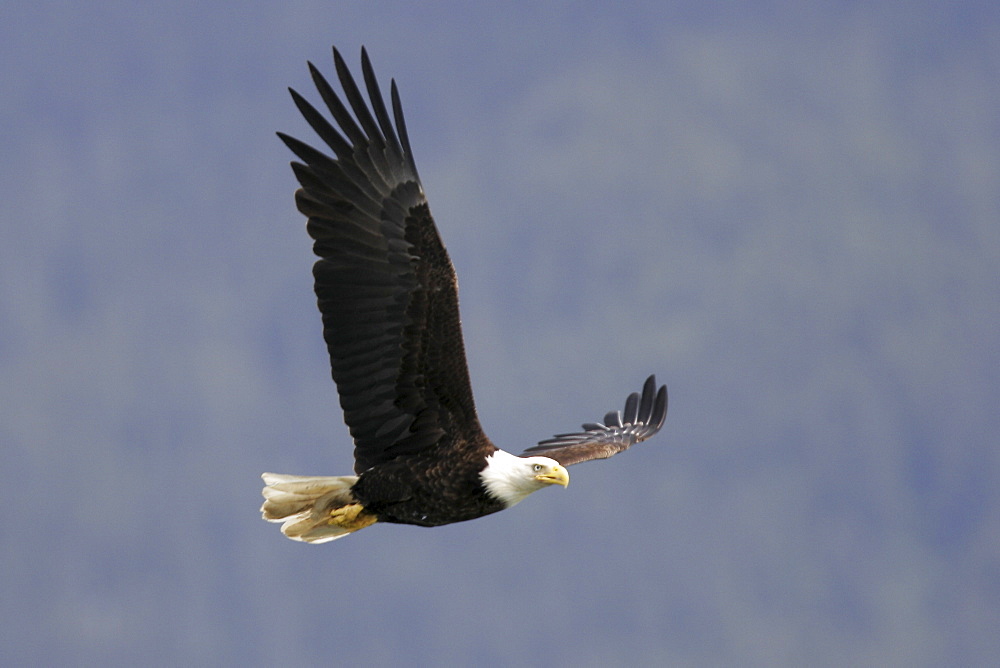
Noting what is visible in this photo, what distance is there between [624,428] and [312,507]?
167 inches

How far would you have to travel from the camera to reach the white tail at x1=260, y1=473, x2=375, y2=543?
10758 mm

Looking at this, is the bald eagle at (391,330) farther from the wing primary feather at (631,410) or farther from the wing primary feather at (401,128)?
the wing primary feather at (631,410)

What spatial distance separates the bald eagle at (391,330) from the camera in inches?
400

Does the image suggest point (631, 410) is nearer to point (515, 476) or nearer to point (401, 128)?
point (515, 476)

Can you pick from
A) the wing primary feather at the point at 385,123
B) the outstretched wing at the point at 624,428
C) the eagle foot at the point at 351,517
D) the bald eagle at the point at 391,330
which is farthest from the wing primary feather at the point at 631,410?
the wing primary feather at the point at 385,123

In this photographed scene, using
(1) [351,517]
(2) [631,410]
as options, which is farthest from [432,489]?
(2) [631,410]

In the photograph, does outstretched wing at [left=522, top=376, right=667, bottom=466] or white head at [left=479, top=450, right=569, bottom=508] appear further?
outstretched wing at [left=522, top=376, right=667, bottom=466]

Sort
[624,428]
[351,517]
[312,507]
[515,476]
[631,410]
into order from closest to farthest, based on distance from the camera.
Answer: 1. [515,476]
2. [351,517]
3. [312,507]
4. [624,428]
5. [631,410]

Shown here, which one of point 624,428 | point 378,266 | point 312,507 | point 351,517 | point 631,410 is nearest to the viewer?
point 378,266

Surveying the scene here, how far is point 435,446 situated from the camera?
34.6 ft

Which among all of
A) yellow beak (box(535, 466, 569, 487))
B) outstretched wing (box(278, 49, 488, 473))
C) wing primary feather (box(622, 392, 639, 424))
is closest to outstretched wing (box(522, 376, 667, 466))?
wing primary feather (box(622, 392, 639, 424))

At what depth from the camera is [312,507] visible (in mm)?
10906

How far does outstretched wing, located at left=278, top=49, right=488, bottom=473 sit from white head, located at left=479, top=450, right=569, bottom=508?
0.42 metres

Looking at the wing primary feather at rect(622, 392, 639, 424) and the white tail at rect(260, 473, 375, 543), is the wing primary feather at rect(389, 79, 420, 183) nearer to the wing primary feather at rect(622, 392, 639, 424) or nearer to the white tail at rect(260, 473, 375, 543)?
the white tail at rect(260, 473, 375, 543)
